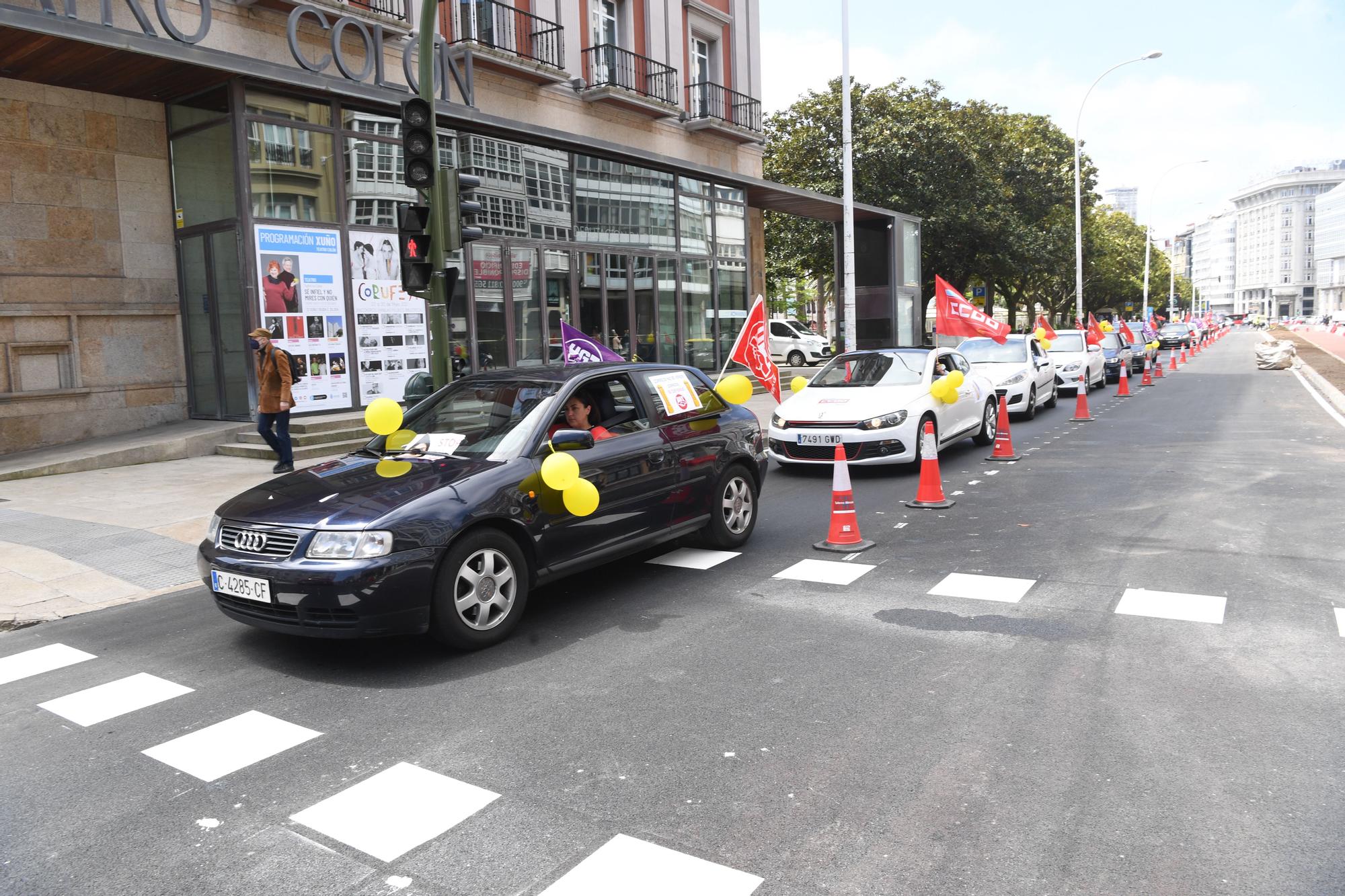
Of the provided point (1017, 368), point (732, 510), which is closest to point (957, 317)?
point (1017, 368)

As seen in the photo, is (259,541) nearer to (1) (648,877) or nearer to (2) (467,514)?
(2) (467,514)

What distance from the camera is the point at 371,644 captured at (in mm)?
5566

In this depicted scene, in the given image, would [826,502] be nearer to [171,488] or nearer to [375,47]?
[171,488]

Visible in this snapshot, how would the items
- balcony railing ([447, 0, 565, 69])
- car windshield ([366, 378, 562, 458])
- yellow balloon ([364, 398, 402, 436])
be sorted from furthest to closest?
balcony railing ([447, 0, 565, 69]), yellow balloon ([364, 398, 402, 436]), car windshield ([366, 378, 562, 458])

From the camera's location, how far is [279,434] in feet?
37.9

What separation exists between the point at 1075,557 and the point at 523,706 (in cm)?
449

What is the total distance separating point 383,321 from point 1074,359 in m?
15.1

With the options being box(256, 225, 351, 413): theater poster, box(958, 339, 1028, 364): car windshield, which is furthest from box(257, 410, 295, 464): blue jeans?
box(958, 339, 1028, 364): car windshield

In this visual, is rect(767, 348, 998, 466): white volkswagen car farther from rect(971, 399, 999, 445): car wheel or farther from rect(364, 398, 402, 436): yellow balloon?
rect(364, 398, 402, 436): yellow balloon

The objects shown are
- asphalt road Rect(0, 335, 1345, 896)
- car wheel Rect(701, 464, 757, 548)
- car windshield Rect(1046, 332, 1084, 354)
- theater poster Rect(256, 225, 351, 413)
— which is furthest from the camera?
car windshield Rect(1046, 332, 1084, 354)

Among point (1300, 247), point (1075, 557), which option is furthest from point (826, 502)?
point (1300, 247)

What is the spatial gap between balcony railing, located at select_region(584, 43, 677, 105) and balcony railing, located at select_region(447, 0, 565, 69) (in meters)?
1.12

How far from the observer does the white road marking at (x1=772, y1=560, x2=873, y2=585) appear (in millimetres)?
6738

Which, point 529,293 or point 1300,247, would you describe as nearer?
point 529,293
